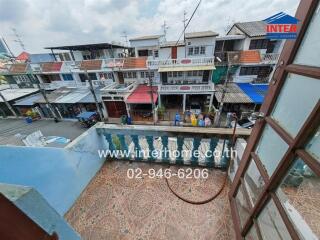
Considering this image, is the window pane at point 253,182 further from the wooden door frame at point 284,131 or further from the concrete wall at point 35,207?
the concrete wall at point 35,207

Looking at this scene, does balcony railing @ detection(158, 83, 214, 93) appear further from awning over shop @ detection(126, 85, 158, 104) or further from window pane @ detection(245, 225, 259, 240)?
window pane @ detection(245, 225, 259, 240)

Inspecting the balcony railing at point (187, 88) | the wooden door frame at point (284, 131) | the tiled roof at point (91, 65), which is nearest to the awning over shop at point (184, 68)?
the balcony railing at point (187, 88)

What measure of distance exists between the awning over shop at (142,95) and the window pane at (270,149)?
10.1 meters

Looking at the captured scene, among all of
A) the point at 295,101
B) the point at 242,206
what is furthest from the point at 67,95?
the point at 295,101

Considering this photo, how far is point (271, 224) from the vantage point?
3.60 ft

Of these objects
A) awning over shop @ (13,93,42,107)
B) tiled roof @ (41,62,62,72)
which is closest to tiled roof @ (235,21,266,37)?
tiled roof @ (41,62,62,72)

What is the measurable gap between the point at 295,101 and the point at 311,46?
0.33m

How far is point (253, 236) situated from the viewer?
1276 millimetres

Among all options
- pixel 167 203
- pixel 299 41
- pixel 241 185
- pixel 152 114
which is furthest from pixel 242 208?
pixel 152 114

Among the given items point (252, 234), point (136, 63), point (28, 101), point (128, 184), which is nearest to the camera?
point (252, 234)

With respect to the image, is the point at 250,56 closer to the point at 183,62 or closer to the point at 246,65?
the point at 246,65

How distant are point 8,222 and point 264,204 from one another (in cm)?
154

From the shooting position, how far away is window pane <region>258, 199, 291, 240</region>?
3.27 ft

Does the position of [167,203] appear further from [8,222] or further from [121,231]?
[8,222]
